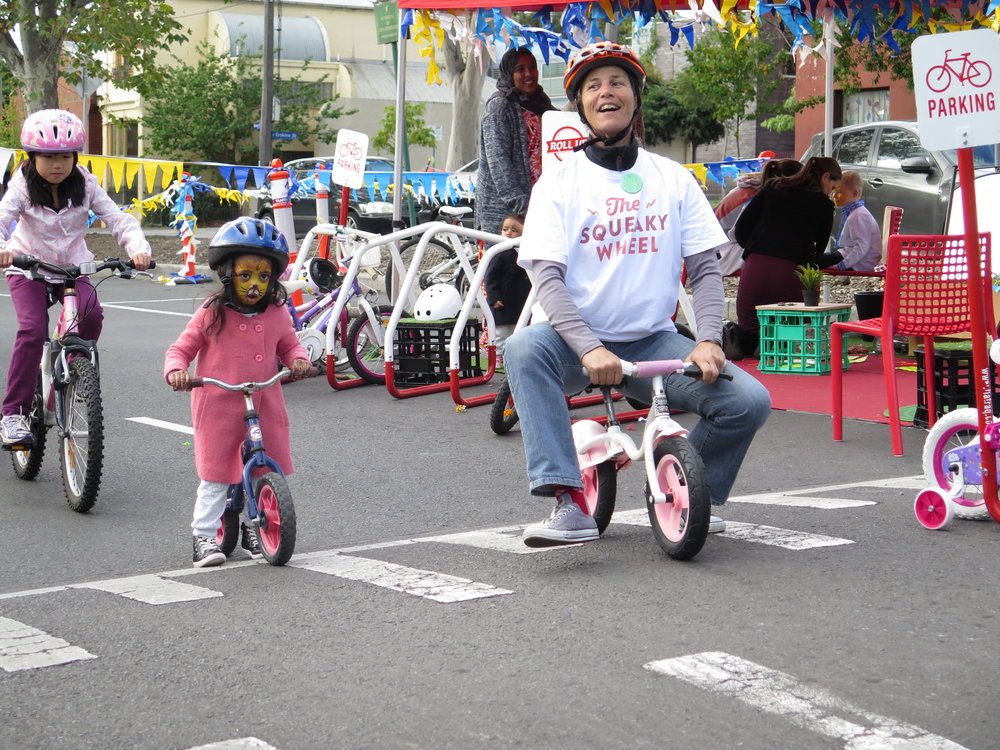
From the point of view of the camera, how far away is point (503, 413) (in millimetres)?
8523

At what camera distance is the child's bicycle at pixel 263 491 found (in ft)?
17.3

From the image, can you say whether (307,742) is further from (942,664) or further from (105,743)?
(942,664)

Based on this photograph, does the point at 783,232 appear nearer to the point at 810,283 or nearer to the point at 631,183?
the point at 810,283

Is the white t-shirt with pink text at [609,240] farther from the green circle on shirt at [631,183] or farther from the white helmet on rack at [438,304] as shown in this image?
the white helmet on rack at [438,304]

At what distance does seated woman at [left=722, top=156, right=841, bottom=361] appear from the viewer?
11039 mm

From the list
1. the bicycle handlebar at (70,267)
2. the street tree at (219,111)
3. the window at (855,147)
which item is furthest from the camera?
the street tree at (219,111)

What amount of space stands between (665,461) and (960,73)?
73.3 inches

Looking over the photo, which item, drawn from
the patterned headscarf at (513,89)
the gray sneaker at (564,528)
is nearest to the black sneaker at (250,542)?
the gray sneaker at (564,528)

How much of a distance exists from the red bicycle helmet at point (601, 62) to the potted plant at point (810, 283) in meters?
5.47

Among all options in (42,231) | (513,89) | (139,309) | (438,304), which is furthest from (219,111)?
(42,231)

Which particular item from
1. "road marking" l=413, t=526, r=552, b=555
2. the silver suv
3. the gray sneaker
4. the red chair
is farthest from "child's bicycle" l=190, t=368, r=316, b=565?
the silver suv

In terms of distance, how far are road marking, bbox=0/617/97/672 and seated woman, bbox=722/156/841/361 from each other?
7.49 metres

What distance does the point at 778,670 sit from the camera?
3.92 meters

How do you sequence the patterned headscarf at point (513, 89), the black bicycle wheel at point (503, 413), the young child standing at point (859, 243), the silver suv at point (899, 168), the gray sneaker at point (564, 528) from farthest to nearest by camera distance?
the silver suv at point (899, 168) < the young child standing at point (859, 243) < the patterned headscarf at point (513, 89) < the black bicycle wheel at point (503, 413) < the gray sneaker at point (564, 528)
